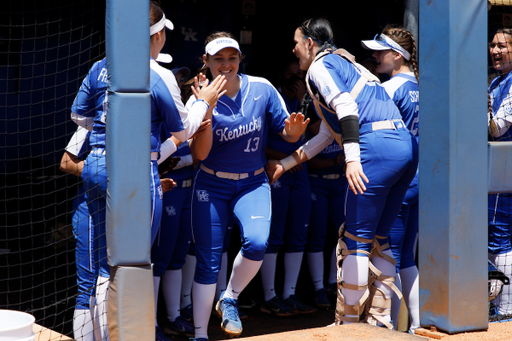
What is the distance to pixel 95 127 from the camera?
2910 millimetres

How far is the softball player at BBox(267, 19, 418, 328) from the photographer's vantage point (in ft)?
9.64

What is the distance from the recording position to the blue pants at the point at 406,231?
3381mm

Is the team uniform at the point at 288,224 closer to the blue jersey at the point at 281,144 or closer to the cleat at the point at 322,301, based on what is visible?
the blue jersey at the point at 281,144

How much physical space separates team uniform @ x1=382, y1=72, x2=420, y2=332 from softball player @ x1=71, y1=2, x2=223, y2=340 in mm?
1265

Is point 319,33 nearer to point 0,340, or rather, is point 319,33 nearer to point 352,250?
point 352,250

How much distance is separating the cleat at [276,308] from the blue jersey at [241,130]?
4.36 ft

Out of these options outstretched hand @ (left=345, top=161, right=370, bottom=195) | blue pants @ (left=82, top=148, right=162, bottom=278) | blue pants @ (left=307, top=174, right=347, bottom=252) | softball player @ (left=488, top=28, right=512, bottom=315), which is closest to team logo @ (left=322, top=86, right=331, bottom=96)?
outstretched hand @ (left=345, top=161, right=370, bottom=195)

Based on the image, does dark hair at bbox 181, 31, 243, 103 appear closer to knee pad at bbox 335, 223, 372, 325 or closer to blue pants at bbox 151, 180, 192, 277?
blue pants at bbox 151, 180, 192, 277

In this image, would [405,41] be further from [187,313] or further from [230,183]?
[187,313]

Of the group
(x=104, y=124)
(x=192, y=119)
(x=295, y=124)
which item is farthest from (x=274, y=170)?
(x=104, y=124)

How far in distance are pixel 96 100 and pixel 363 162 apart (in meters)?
1.46

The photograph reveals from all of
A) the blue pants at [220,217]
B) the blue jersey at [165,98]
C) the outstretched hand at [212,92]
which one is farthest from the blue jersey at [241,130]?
the blue jersey at [165,98]

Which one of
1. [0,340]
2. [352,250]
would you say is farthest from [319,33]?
[0,340]

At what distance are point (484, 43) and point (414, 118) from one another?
77 centimetres
